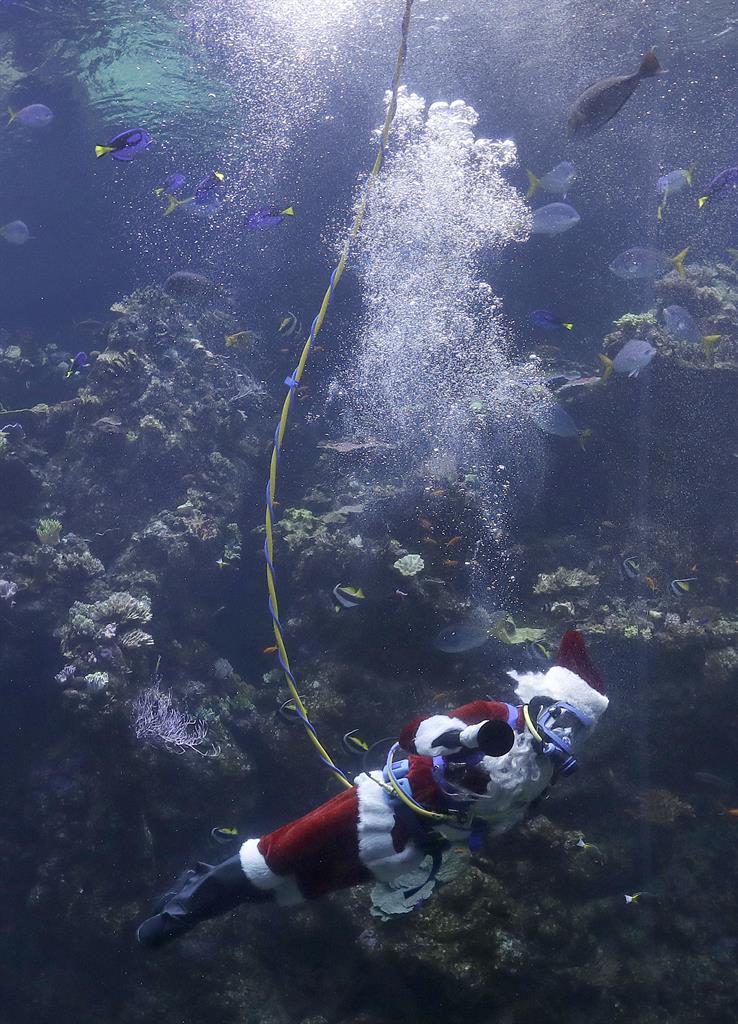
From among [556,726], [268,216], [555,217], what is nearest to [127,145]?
[268,216]

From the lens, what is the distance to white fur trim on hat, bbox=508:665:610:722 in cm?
284

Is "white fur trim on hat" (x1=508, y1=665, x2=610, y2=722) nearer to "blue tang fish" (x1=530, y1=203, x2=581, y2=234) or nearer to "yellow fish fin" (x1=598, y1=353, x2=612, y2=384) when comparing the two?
"yellow fish fin" (x1=598, y1=353, x2=612, y2=384)

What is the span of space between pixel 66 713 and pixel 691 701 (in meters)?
6.29

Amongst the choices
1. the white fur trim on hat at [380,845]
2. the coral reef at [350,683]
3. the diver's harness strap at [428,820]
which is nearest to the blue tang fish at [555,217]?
the coral reef at [350,683]

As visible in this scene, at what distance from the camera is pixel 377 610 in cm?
602

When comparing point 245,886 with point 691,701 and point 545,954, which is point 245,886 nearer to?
point 545,954

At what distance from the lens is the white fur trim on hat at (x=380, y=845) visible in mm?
2773

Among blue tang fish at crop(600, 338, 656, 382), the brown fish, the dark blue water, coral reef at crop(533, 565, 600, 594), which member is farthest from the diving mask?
blue tang fish at crop(600, 338, 656, 382)

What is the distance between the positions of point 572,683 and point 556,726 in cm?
26

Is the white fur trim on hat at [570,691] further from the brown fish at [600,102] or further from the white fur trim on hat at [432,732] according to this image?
the brown fish at [600,102]

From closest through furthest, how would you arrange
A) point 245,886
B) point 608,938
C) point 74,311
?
point 245,886 < point 608,938 < point 74,311

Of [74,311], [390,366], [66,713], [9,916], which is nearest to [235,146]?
[74,311]

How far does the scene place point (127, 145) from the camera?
6.53 metres

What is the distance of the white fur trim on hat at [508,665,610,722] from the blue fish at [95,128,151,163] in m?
7.29
